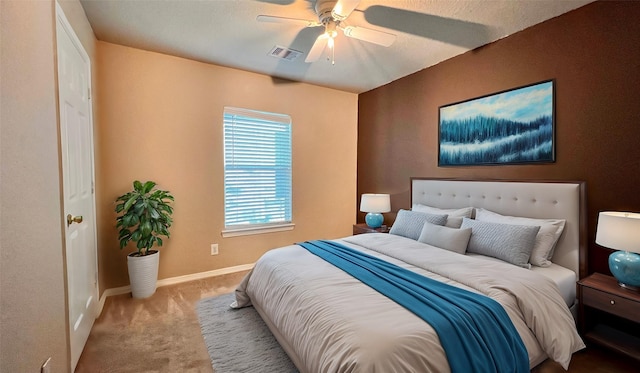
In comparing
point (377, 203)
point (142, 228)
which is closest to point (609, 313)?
point (377, 203)

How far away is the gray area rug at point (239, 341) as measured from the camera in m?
1.87

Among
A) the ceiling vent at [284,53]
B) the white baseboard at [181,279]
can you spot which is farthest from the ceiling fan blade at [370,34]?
the white baseboard at [181,279]

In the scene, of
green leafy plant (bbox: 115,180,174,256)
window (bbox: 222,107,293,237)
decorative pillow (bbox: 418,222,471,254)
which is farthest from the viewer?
window (bbox: 222,107,293,237)

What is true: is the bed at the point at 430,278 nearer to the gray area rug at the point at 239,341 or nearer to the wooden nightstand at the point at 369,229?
the gray area rug at the point at 239,341

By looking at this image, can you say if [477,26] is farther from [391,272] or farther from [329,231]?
[329,231]

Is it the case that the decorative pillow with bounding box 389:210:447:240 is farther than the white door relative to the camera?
Yes

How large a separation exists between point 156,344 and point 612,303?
127 inches

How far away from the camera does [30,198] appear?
4.13 feet

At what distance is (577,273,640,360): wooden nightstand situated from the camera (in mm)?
1812

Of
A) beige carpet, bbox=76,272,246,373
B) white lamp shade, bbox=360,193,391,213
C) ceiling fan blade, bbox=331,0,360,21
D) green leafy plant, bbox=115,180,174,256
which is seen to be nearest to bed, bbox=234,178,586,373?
beige carpet, bbox=76,272,246,373

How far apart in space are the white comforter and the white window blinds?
145cm

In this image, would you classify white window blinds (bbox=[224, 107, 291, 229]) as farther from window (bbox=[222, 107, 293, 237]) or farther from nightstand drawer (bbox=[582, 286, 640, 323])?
nightstand drawer (bbox=[582, 286, 640, 323])

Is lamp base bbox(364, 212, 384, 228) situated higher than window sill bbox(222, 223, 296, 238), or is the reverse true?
lamp base bbox(364, 212, 384, 228)

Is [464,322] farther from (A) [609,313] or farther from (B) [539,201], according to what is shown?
(B) [539,201]
